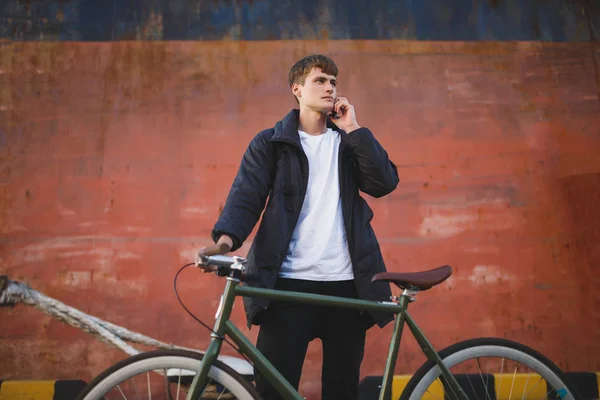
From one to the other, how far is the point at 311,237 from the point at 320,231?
0.04 meters

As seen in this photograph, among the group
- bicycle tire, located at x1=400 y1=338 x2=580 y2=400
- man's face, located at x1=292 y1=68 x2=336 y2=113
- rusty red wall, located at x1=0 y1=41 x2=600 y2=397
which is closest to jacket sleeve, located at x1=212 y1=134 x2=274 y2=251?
man's face, located at x1=292 y1=68 x2=336 y2=113

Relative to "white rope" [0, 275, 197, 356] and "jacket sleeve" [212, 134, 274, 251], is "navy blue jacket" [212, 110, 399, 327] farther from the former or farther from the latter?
"white rope" [0, 275, 197, 356]

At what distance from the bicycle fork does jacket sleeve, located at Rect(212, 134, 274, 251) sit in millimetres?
170

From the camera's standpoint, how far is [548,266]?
3369 millimetres

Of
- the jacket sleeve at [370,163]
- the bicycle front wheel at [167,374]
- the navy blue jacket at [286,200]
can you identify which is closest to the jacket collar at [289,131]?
the navy blue jacket at [286,200]

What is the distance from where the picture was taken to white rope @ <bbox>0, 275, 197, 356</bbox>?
127 inches

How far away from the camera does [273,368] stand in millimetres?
1658

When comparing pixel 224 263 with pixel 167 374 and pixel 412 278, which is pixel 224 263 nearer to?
pixel 167 374

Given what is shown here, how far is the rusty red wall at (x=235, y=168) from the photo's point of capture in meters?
3.29

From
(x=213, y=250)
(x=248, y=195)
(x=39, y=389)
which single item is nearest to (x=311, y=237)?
(x=248, y=195)

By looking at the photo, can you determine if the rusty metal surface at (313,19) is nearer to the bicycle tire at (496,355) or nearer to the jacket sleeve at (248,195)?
the jacket sleeve at (248,195)

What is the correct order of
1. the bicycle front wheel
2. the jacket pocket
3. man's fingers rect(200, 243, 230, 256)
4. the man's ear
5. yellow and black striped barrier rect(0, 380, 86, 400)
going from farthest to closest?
yellow and black striped barrier rect(0, 380, 86, 400), the man's ear, the jacket pocket, man's fingers rect(200, 243, 230, 256), the bicycle front wheel

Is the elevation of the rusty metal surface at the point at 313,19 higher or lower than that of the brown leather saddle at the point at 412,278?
higher

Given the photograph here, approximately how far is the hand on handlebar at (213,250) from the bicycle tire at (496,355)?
0.79 meters
